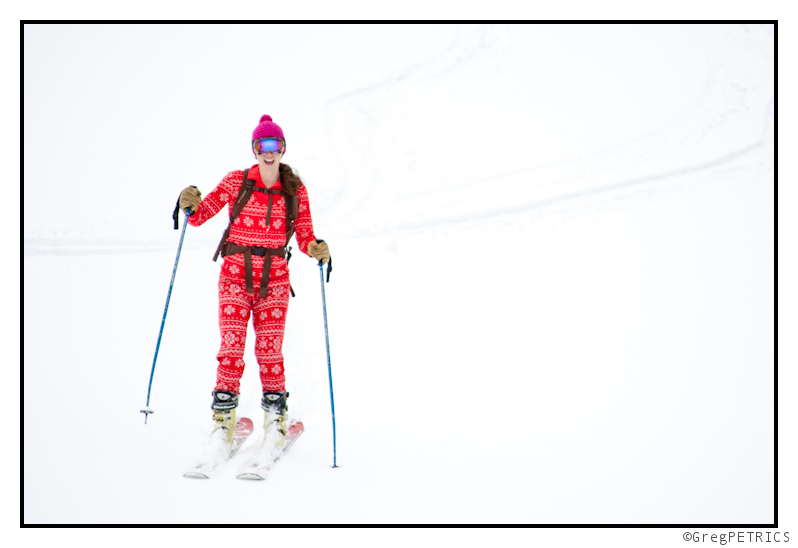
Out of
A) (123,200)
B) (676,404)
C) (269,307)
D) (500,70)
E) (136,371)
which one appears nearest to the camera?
(269,307)

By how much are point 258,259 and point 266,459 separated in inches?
55.6

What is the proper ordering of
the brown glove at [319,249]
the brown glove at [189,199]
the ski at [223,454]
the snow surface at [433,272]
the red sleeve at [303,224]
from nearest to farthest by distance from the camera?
the ski at [223,454], the snow surface at [433,272], the brown glove at [189,199], the brown glove at [319,249], the red sleeve at [303,224]

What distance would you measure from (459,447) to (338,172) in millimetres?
8085

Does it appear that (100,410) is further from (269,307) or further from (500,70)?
(500,70)

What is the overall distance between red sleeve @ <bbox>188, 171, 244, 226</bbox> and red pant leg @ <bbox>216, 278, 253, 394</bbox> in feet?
1.65

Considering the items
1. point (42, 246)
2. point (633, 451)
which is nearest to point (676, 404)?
point (633, 451)

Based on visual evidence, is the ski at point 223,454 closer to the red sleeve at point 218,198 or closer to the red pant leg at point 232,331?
the red pant leg at point 232,331

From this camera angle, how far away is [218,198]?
4859 millimetres

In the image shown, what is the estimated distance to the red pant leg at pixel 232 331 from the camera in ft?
15.4

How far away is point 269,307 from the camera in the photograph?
4.84m

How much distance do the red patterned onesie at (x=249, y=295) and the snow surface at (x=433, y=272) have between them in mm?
676

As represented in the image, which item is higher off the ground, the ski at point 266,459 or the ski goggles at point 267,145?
the ski goggles at point 267,145

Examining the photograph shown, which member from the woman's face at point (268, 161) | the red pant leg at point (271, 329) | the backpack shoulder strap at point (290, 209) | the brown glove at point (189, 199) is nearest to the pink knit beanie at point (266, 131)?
the woman's face at point (268, 161)

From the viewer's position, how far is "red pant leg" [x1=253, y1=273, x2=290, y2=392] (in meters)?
4.85
